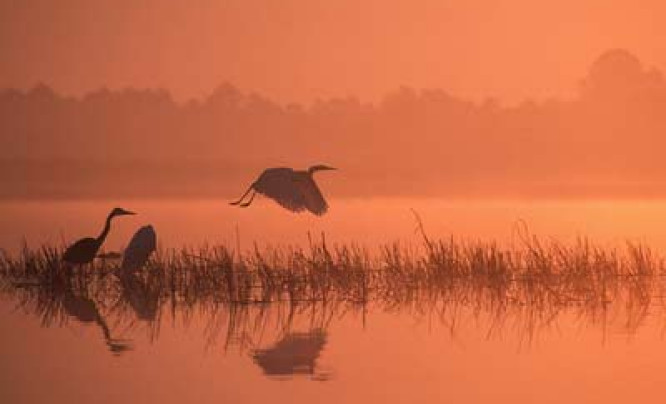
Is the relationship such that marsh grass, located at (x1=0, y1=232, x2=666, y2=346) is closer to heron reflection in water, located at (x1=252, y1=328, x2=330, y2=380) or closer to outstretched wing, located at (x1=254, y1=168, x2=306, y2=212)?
heron reflection in water, located at (x1=252, y1=328, x2=330, y2=380)

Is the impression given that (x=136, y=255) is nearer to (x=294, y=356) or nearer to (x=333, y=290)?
(x=333, y=290)

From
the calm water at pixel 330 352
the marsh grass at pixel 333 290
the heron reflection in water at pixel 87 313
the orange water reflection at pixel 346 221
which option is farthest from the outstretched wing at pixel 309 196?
the orange water reflection at pixel 346 221

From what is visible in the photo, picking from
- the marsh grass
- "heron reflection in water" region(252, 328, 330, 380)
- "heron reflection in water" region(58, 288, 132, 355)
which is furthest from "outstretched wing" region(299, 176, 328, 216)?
"heron reflection in water" region(252, 328, 330, 380)

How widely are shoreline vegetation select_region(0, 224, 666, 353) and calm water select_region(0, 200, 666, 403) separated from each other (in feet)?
0.21

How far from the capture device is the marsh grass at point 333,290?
1814 cm

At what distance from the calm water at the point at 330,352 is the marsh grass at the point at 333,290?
6 centimetres

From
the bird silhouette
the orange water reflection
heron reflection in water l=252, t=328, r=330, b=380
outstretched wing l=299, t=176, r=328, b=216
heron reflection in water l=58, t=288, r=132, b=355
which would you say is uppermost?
the orange water reflection

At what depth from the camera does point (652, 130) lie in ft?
407

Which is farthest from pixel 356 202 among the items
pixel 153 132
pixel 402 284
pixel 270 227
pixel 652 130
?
pixel 153 132

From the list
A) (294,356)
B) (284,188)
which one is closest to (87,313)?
(294,356)

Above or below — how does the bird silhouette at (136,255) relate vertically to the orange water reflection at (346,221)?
below

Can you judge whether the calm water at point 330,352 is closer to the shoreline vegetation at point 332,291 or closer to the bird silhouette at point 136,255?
the shoreline vegetation at point 332,291

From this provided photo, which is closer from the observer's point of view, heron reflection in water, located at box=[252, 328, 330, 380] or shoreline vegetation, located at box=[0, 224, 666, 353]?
heron reflection in water, located at box=[252, 328, 330, 380]

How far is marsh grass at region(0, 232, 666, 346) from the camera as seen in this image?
18141 millimetres
